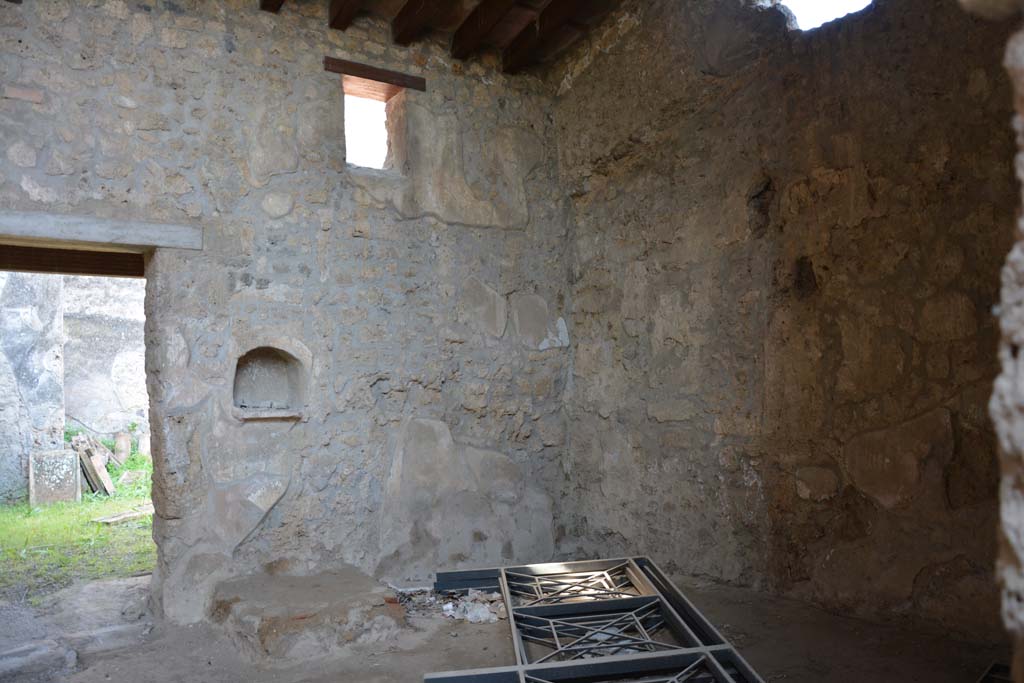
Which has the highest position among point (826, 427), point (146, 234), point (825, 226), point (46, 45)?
point (46, 45)

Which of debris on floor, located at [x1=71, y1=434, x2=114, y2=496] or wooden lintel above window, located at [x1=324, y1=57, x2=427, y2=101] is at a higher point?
wooden lintel above window, located at [x1=324, y1=57, x2=427, y2=101]


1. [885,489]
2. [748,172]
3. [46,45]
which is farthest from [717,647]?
[46,45]

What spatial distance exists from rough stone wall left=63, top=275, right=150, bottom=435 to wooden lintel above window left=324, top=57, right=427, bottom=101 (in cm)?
706

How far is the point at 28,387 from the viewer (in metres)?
7.56

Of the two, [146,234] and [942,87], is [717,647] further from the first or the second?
[146,234]

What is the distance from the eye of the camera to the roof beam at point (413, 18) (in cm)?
354

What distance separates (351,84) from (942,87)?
2.71m

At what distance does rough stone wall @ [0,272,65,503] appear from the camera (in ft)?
23.7

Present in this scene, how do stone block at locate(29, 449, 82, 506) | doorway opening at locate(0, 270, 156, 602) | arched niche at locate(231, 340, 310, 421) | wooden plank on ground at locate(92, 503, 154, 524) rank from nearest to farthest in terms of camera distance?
arched niche at locate(231, 340, 310, 421) < doorway opening at locate(0, 270, 156, 602) < wooden plank on ground at locate(92, 503, 154, 524) < stone block at locate(29, 449, 82, 506)

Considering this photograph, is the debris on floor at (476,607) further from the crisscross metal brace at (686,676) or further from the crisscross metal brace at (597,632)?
the crisscross metal brace at (686,676)

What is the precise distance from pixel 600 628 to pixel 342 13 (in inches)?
119

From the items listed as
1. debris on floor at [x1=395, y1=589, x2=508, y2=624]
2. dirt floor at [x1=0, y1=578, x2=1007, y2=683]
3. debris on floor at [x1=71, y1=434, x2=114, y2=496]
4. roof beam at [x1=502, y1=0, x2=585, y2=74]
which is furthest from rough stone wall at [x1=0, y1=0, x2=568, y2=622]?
debris on floor at [x1=71, y1=434, x2=114, y2=496]

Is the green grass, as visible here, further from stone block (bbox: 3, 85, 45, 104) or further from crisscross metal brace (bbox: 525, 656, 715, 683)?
crisscross metal brace (bbox: 525, 656, 715, 683)

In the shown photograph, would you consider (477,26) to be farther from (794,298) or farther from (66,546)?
(66,546)
